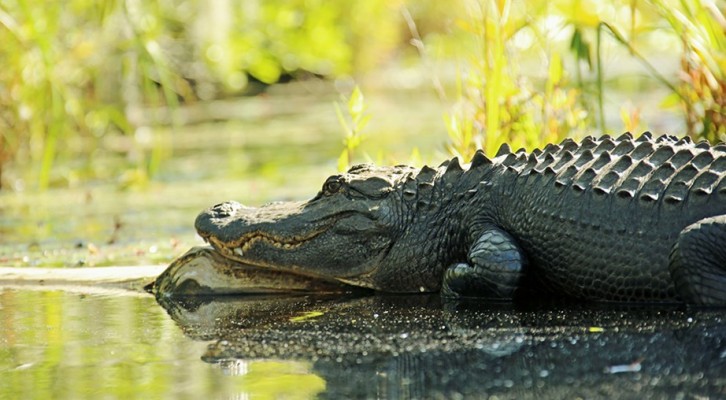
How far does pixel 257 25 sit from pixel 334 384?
1812cm

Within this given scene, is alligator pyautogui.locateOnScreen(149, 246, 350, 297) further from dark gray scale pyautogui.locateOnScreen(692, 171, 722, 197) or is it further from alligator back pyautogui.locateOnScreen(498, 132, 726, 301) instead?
dark gray scale pyautogui.locateOnScreen(692, 171, 722, 197)

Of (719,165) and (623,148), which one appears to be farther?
(623,148)

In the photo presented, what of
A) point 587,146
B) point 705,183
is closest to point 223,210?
point 587,146

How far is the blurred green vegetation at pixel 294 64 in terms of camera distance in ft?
22.7

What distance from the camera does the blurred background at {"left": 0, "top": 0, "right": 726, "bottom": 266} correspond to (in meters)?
6.98

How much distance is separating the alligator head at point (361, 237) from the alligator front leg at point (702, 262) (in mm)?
1186

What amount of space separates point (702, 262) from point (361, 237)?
5.35 feet

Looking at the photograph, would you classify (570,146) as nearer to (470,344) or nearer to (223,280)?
(470,344)

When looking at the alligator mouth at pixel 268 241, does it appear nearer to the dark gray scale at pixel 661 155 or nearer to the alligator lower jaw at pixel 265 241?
the alligator lower jaw at pixel 265 241

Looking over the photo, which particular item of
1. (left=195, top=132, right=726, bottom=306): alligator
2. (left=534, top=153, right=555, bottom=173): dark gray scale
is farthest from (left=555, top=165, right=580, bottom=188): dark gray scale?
(left=534, top=153, right=555, bottom=173): dark gray scale

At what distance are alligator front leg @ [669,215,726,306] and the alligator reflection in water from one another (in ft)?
0.30

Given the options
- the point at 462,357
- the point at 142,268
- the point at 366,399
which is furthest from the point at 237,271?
the point at 366,399

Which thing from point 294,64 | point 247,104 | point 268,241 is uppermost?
point 294,64

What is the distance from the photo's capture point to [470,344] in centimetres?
422
